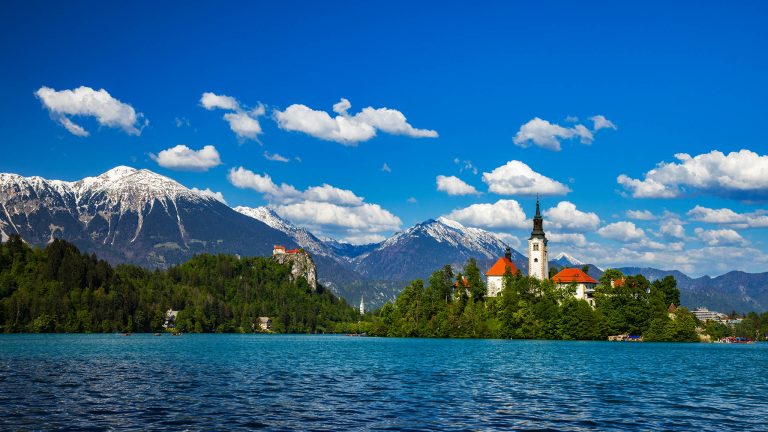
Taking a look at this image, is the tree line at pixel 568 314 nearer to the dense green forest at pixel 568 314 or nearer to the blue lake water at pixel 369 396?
the dense green forest at pixel 568 314

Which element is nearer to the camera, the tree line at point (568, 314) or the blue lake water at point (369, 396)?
the blue lake water at point (369, 396)

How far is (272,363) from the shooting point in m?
80.6

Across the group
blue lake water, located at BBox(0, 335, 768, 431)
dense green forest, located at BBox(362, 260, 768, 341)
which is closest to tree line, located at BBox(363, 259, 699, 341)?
dense green forest, located at BBox(362, 260, 768, 341)

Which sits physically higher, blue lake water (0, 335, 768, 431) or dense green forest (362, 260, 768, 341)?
dense green forest (362, 260, 768, 341)

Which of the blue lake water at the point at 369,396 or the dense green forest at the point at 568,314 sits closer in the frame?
the blue lake water at the point at 369,396

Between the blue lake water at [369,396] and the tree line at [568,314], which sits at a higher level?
the tree line at [568,314]

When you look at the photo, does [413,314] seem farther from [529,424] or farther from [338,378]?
[529,424]

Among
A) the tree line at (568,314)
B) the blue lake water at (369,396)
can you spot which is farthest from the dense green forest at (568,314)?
the blue lake water at (369,396)

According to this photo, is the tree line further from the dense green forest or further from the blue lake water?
the blue lake water

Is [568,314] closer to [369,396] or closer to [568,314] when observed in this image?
[568,314]

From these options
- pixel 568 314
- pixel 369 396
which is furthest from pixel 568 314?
pixel 369 396

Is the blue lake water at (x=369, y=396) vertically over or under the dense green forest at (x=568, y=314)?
under

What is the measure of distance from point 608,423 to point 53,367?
5156cm

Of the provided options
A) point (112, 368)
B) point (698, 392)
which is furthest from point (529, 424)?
point (112, 368)
